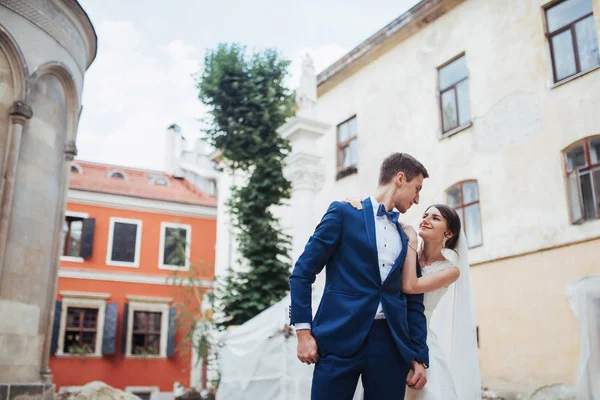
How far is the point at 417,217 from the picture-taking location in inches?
615

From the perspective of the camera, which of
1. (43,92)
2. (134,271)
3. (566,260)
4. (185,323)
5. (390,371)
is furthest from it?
(134,271)

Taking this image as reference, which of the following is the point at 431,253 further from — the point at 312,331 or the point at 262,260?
the point at 262,260

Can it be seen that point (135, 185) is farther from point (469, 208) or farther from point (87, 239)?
point (469, 208)

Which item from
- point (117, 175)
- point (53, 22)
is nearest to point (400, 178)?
point (53, 22)

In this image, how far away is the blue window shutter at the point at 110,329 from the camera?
2425 cm

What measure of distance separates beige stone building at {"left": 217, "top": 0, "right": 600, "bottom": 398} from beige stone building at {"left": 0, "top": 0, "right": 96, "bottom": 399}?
4.78 meters

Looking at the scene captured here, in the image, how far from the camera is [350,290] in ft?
10.3

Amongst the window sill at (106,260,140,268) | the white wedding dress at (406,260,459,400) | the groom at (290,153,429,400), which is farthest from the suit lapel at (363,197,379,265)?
the window sill at (106,260,140,268)

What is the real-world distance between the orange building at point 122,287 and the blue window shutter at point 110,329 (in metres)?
0.04

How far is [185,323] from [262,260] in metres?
9.59

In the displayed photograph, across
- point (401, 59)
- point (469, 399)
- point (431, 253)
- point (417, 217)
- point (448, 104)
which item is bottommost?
point (469, 399)

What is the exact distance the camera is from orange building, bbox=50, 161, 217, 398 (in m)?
24.2

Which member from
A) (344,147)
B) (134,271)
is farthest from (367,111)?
(134,271)

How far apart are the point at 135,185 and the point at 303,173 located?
18.0m
